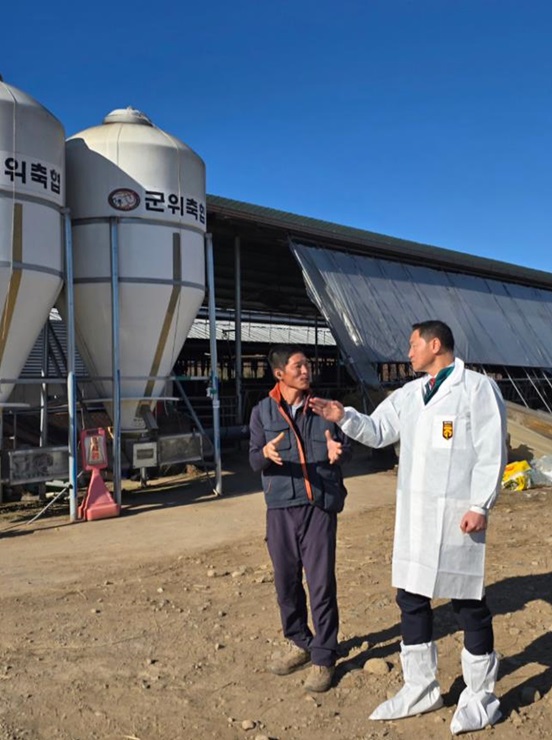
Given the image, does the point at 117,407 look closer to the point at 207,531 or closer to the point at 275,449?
the point at 207,531

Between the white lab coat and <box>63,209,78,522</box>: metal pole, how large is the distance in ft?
19.8

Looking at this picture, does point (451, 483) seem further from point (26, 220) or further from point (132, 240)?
point (132, 240)

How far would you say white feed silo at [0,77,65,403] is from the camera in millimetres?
7922

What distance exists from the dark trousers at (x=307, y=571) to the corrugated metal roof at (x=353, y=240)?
9.72 m

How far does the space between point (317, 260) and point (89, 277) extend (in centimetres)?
677

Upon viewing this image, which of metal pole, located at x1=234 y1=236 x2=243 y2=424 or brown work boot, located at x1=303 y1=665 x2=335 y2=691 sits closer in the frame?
brown work boot, located at x1=303 y1=665 x2=335 y2=691

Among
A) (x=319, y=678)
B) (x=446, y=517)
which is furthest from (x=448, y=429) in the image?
(x=319, y=678)

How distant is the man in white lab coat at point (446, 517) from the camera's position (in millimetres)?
3217

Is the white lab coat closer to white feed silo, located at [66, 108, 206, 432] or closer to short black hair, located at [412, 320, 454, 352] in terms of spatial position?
short black hair, located at [412, 320, 454, 352]

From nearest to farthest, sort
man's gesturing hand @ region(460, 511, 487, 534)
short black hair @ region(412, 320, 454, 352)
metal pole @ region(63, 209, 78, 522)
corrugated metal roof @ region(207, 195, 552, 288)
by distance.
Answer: man's gesturing hand @ region(460, 511, 487, 534) < short black hair @ region(412, 320, 454, 352) < metal pole @ region(63, 209, 78, 522) < corrugated metal roof @ region(207, 195, 552, 288)

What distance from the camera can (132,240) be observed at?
30.4ft

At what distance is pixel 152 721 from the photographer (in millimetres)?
3334

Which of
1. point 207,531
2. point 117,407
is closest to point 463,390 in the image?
point 207,531

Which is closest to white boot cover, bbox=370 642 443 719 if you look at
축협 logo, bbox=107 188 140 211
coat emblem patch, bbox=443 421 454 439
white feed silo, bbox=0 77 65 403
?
coat emblem patch, bbox=443 421 454 439
